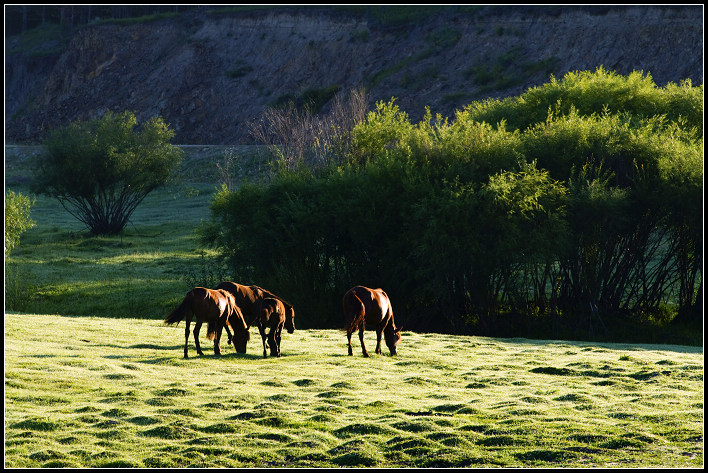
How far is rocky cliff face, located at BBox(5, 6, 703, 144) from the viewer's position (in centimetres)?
8088

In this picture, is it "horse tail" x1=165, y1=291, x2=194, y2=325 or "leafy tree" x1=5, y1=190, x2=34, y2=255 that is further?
"leafy tree" x1=5, y1=190, x2=34, y2=255

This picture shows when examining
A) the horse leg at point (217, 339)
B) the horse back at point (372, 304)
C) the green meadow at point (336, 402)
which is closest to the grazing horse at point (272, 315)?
the green meadow at point (336, 402)

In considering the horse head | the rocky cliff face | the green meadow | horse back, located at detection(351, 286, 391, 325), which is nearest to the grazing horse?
the green meadow

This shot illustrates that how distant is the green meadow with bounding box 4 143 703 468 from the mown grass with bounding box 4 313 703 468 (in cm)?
3

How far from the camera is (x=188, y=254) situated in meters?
50.0

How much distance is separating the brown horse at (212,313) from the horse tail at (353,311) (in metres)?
2.17

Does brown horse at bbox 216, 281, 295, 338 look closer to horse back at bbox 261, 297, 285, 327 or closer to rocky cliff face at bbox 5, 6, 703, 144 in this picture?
horse back at bbox 261, 297, 285, 327

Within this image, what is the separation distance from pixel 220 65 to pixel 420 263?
264ft

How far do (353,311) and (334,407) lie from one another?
4.12m

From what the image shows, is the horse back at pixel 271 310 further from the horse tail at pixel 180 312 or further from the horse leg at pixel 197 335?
the horse tail at pixel 180 312

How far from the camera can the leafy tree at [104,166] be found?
57.1 metres

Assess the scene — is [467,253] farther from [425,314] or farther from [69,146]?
[69,146]

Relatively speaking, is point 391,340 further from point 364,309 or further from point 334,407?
point 334,407

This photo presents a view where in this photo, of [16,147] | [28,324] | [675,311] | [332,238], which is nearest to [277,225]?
[332,238]
